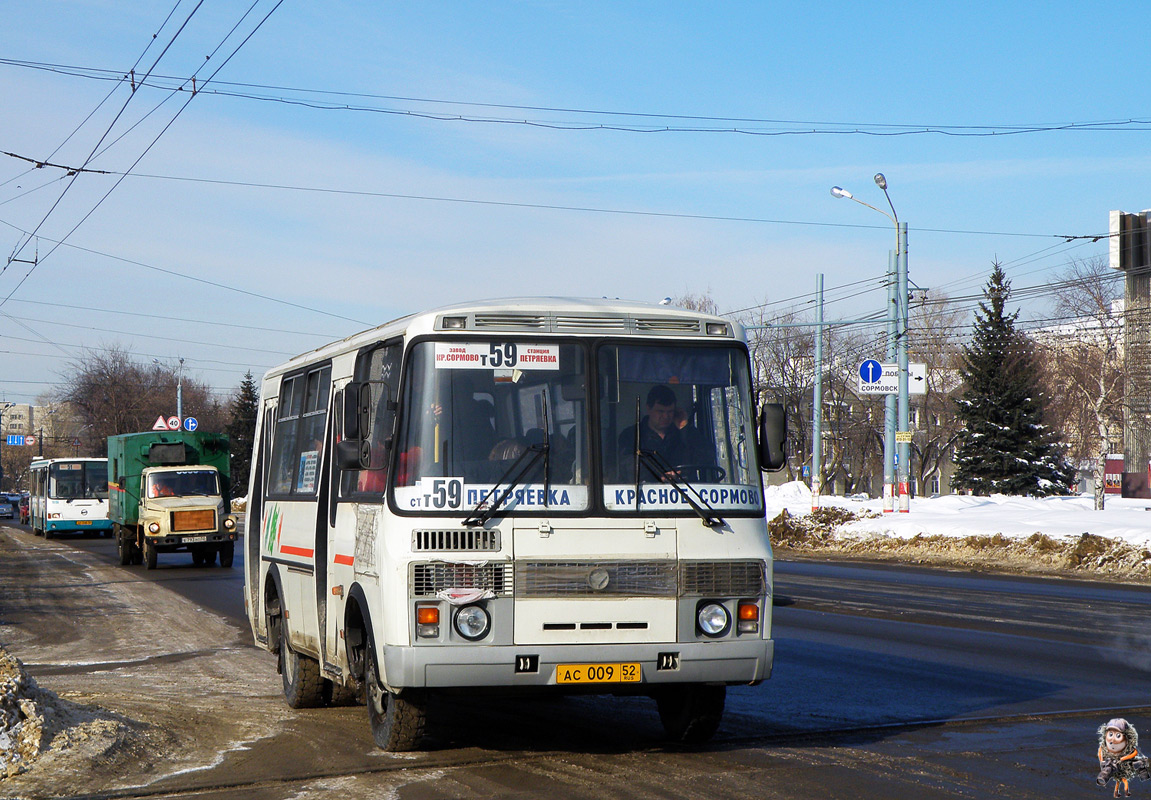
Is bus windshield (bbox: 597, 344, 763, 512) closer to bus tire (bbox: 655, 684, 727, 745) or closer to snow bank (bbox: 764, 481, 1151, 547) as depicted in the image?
bus tire (bbox: 655, 684, 727, 745)

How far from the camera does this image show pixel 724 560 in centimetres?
766

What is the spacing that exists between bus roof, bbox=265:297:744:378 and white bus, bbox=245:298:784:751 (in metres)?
0.01

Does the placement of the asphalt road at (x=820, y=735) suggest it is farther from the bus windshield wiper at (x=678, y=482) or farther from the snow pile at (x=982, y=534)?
the snow pile at (x=982, y=534)

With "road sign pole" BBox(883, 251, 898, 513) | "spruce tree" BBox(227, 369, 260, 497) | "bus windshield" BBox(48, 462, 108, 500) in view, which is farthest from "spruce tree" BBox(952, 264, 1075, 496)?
"spruce tree" BBox(227, 369, 260, 497)

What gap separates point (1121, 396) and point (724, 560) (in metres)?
48.4

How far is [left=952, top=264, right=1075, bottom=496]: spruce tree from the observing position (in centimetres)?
5941

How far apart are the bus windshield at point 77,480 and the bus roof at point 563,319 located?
147 feet

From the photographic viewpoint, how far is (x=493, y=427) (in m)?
7.62

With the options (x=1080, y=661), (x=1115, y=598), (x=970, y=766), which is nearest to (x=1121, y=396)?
(x=1115, y=598)

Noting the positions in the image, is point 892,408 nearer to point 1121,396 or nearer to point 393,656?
point 1121,396

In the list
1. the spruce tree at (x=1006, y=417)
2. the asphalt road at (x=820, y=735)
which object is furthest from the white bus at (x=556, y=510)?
the spruce tree at (x=1006, y=417)

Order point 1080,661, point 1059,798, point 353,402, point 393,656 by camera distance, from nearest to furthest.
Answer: point 1059,798 < point 393,656 < point 353,402 < point 1080,661

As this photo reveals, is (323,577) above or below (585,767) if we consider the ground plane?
above

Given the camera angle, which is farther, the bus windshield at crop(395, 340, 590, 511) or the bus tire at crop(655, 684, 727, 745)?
the bus tire at crop(655, 684, 727, 745)
